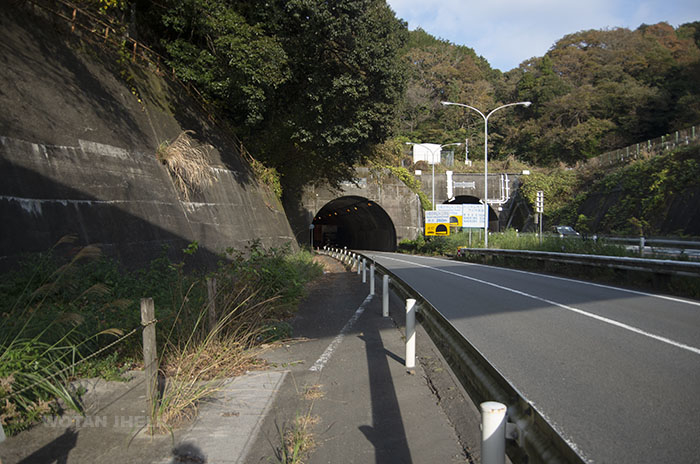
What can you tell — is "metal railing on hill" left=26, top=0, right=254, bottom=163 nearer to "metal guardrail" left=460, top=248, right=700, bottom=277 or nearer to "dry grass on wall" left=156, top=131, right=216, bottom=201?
"dry grass on wall" left=156, top=131, right=216, bottom=201

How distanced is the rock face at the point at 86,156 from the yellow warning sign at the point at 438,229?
23566 millimetres

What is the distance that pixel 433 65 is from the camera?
79125 millimetres

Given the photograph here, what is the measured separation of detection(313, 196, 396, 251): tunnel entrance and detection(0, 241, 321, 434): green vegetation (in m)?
34.0

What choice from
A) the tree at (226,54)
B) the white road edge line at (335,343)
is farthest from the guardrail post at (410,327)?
the tree at (226,54)

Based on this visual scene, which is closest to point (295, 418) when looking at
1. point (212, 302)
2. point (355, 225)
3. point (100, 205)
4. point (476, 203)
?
point (212, 302)

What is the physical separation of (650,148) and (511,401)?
Answer: 42571mm

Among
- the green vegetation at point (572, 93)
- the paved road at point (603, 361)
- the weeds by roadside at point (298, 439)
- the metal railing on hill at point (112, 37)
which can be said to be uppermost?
the green vegetation at point (572, 93)

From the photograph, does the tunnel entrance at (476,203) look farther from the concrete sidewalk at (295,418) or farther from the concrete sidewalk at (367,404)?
the concrete sidewalk at (295,418)

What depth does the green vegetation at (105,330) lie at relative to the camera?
14.5 feet

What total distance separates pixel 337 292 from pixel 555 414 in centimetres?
1100

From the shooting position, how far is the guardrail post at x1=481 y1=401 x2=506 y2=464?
2174 millimetres

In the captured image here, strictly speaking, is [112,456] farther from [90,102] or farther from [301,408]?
[90,102]

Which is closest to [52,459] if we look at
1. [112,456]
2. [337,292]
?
[112,456]

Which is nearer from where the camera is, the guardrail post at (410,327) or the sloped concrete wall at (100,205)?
the guardrail post at (410,327)
